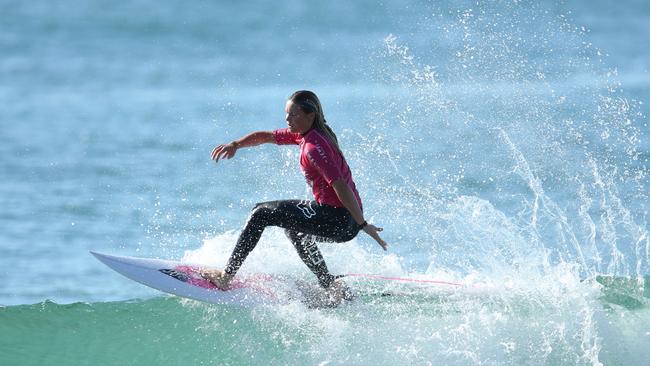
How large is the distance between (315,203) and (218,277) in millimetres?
857

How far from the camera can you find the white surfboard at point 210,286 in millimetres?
7227

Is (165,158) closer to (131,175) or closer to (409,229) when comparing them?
(131,175)

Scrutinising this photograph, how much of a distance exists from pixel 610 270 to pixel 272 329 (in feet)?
9.02

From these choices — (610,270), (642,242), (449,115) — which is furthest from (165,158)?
(610,270)

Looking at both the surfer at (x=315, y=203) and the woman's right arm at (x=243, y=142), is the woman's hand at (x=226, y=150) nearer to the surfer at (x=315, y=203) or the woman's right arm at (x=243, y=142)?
the woman's right arm at (x=243, y=142)

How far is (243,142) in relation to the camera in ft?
25.0

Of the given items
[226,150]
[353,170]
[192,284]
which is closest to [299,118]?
[226,150]

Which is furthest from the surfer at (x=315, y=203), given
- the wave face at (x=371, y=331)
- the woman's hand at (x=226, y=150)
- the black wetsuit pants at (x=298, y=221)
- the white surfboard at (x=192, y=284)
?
the woman's hand at (x=226, y=150)

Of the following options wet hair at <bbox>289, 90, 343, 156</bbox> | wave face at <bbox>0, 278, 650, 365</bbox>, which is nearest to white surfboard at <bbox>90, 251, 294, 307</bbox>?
wave face at <bbox>0, 278, 650, 365</bbox>

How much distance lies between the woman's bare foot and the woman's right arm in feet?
2.55

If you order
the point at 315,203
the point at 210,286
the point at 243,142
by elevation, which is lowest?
the point at 210,286

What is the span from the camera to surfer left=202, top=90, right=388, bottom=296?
6.74 m

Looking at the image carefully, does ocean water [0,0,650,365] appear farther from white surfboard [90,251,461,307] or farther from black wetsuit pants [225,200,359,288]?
black wetsuit pants [225,200,359,288]

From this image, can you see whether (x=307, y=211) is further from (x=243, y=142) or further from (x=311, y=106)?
(x=243, y=142)
